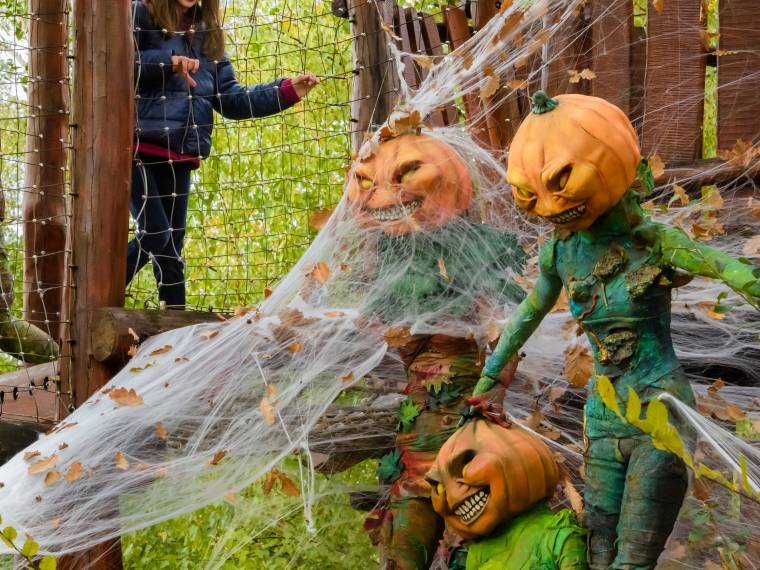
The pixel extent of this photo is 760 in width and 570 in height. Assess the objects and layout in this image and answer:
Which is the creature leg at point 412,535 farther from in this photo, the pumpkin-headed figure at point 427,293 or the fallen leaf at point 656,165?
the fallen leaf at point 656,165

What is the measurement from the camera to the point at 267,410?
3996 mm

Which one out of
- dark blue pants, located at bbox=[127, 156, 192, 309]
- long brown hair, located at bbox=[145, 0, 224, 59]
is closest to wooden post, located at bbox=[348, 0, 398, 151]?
long brown hair, located at bbox=[145, 0, 224, 59]

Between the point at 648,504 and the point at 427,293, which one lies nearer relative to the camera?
the point at 648,504

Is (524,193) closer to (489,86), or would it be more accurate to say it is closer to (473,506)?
(473,506)

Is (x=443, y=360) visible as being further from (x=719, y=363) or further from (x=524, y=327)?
(x=719, y=363)

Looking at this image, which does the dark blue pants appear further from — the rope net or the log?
the rope net

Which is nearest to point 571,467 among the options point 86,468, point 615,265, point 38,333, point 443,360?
point 443,360

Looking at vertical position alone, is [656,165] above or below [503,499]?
above

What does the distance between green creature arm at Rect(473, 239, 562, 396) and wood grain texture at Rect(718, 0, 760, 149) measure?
1.64 m

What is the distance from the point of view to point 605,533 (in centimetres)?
300

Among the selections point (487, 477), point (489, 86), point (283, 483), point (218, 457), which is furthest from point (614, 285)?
point (218, 457)

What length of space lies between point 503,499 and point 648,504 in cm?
44

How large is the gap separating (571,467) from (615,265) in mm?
1241

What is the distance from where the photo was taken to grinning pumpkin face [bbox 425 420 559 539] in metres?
3.13
